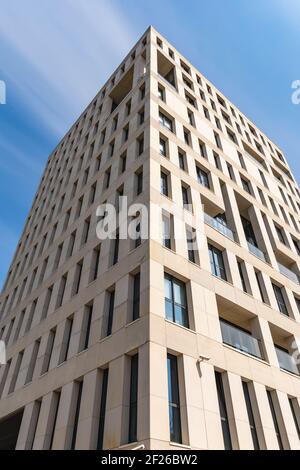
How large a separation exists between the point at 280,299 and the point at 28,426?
16958mm

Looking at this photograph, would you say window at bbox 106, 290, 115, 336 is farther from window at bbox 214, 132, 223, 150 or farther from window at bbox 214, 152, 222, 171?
window at bbox 214, 132, 223, 150

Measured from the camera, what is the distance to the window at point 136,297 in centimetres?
1392

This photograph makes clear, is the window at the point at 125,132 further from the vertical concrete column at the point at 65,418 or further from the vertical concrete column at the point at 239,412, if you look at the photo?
the vertical concrete column at the point at 239,412

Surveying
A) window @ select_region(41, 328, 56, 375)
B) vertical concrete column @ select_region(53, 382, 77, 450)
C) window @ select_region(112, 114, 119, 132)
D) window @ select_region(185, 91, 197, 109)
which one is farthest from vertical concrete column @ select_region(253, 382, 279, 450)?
window @ select_region(185, 91, 197, 109)

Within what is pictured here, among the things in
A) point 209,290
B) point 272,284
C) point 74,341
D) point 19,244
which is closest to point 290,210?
point 272,284

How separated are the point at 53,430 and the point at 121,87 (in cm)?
3035

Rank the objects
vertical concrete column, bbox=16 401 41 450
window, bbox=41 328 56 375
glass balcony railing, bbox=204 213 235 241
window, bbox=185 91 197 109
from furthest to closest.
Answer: window, bbox=185 91 197 109 < glass balcony railing, bbox=204 213 235 241 < window, bbox=41 328 56 375 < vertical concrete column, bbox=16 401 41 450

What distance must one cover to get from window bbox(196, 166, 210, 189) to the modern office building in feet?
0.46

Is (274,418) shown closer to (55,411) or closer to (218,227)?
(55,411)

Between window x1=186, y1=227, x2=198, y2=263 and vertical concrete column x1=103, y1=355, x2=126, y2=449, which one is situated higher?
window x1=186, y1=227, x2=198, y2=263

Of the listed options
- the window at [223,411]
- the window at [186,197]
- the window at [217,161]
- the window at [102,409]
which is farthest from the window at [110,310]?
the window at [217,161]

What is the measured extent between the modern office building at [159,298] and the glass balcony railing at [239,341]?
78mm

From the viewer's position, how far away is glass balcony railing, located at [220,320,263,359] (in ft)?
50.9

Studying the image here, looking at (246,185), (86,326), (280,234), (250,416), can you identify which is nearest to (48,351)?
(86,326)
